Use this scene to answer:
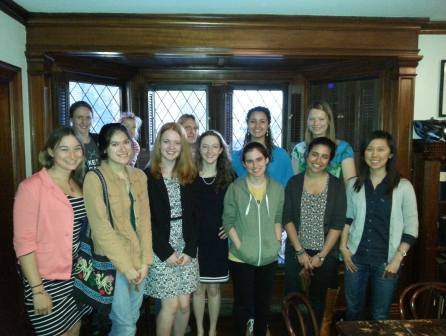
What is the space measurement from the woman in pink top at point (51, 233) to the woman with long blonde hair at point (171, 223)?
38 centimetres

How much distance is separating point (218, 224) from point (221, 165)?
1.16 feet

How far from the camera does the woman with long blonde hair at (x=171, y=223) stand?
6.29 ft

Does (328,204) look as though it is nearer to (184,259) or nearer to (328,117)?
(328,117)

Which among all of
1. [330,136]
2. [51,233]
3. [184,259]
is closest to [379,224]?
[330,136]

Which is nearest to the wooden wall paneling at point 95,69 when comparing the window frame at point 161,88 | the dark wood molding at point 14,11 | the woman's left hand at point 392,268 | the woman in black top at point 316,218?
the window frame at point 161,88

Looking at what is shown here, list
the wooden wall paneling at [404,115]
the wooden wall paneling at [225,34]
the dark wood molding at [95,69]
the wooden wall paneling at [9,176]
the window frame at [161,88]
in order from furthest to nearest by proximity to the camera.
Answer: the window frame at [161,88]
the dark wood molding at [95,69]
the wooden wall paneling at [404,115]
the wooden wall paneling at [225,34]
the wooden wall paneling at [9,176]

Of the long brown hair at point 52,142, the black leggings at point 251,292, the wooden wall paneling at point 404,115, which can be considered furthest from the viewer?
the wooden wall paneling at point 404,115

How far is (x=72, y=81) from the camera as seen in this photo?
10.8ft

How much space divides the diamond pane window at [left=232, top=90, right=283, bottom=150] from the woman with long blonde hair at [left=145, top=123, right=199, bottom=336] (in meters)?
2.02

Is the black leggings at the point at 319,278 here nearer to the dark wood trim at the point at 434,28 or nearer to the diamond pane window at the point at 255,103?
the dark wood trim at the point at 434,28

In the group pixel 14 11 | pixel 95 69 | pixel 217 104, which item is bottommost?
pixel 217 104

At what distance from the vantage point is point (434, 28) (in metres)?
2.69

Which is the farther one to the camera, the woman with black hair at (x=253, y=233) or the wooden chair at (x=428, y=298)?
the woman with black hair at (x=253, y=233)

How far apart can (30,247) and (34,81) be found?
1.46 metres
